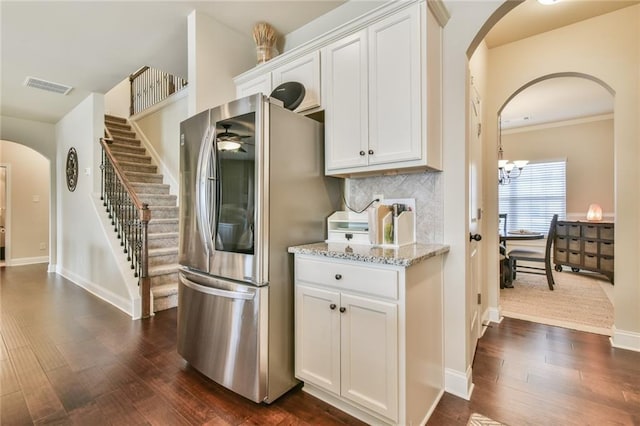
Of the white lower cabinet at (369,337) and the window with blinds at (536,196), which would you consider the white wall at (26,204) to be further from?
the window with blinds at (536,196)

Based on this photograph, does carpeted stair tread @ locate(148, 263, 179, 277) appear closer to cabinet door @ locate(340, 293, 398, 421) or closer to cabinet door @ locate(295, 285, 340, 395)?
cabinet door @ locate(295, 285, 340, 395)

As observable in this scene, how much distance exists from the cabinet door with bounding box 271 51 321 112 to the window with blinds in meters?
5.16

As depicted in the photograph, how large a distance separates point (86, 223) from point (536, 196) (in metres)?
8.29

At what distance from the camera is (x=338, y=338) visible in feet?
5.54

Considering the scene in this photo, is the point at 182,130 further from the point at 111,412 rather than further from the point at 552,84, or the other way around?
the point at 552,84

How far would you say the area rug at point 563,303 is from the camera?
10.0 feet

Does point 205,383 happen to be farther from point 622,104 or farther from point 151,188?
point 622,104

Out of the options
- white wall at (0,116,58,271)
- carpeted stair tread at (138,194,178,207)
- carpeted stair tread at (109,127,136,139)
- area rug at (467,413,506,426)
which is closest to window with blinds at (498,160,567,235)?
area rug at (467,413,506,426)

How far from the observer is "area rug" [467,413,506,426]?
5.32 feet

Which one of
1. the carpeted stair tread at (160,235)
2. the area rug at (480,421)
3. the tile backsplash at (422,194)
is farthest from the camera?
the carpeted stair tread at (160,235)

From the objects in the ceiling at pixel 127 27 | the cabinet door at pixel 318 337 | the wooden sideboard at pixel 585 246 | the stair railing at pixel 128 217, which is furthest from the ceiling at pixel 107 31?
the wooden sideboard at pixel 585 246

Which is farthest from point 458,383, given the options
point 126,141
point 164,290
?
point 126,141

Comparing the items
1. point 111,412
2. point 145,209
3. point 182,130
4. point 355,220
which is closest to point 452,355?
point 355,220

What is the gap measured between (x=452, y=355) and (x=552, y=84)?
438cm
